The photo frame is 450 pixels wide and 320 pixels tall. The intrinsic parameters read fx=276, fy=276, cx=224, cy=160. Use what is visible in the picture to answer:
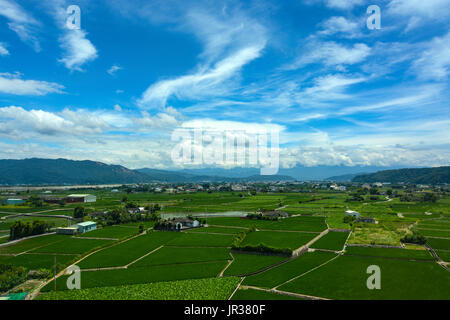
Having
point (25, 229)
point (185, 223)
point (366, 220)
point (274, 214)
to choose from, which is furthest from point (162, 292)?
point (366, 220)

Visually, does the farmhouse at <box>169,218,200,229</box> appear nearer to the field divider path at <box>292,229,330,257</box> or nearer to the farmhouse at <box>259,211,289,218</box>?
the farmhouse at <box>259,211,289,218</box>

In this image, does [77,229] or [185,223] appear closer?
[77,229]

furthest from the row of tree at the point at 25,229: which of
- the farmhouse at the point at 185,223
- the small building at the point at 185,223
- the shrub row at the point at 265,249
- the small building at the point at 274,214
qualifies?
the small building at the point at 274,214

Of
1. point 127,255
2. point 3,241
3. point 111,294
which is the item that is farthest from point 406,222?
point 3,241

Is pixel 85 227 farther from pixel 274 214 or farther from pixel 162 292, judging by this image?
pixel 274 214

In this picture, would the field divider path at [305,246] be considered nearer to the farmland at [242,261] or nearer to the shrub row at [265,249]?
the farmland at [242,261]

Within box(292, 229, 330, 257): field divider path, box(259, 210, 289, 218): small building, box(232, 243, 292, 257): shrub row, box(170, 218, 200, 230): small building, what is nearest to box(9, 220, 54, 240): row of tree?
box(170, 218, 200, 230): small building

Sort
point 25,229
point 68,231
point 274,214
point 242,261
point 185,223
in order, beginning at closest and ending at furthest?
1. point 242,261
2. point 25,229
3. point 68,231
4. point 185,223
5. point 274,214

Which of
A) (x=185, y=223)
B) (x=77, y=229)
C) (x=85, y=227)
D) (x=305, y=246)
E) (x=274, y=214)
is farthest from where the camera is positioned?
(x=274, y=214)
